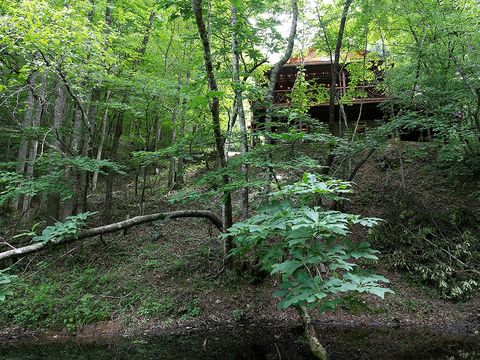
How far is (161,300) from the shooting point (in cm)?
725

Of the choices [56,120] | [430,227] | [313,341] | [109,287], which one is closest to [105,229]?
[109,287]

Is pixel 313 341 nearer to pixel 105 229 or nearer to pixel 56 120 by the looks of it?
pixel 105 229

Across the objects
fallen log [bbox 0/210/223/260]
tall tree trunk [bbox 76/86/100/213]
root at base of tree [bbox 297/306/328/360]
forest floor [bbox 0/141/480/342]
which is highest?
tall tree trunk [bbox 76/86/100/213]

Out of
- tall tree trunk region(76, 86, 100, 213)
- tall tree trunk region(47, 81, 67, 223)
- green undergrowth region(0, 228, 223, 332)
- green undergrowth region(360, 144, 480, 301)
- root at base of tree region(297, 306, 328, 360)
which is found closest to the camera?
root at base of tree region(297, 306, 328, 360)

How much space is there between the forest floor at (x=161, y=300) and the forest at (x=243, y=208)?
4cm

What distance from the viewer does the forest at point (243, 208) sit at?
514cm

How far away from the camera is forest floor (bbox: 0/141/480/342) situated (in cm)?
664

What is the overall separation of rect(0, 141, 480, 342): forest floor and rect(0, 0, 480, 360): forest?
40 millimetres

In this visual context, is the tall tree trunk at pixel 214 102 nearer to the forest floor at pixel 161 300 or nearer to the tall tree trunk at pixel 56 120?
the forest floor at pixel 161 300

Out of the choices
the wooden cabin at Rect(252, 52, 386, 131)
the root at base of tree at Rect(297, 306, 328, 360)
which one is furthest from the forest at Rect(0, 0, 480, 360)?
the wooden cabin at Rect(252, 52, 386, 131)

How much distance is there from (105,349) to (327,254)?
4.98 m

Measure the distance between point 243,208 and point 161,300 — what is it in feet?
9.49

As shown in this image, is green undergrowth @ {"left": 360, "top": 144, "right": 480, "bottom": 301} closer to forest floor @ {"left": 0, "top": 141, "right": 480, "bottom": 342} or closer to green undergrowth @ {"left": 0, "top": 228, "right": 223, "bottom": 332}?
forest floor @ {"left": 0, "top": 141, "right": 480, "bottom": 342}

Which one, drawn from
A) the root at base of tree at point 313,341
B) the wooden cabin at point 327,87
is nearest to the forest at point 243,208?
the root at base of tree at point 313,341
